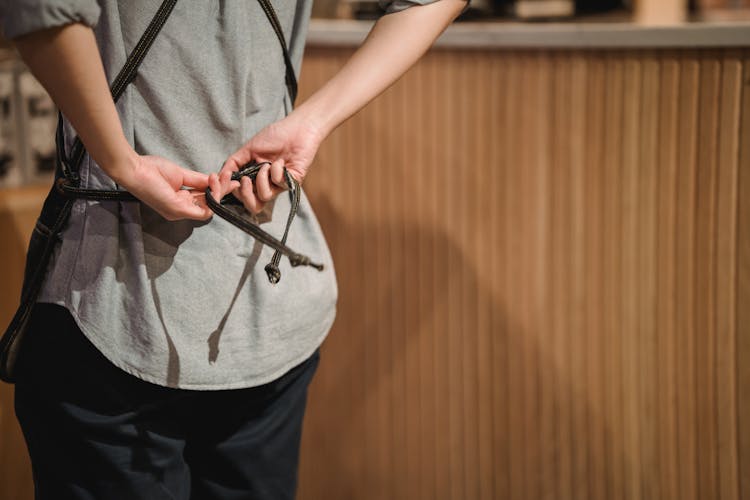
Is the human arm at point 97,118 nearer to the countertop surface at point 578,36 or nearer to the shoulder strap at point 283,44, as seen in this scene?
the shoulder strap at point 283,44

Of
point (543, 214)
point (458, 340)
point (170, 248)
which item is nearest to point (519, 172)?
point (543, 214)

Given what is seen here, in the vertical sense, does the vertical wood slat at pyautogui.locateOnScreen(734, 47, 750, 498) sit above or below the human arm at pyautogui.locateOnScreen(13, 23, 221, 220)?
below

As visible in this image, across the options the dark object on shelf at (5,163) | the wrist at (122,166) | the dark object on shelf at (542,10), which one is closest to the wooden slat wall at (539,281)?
the dark object on shelf at (5,163)

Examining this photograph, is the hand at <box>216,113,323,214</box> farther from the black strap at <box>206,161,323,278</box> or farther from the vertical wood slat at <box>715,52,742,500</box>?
the vertical wood slat at <box>715,52,742,500</box>

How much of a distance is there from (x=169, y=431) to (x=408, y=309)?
661 mm

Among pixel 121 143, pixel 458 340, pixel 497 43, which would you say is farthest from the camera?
pixel 458 340

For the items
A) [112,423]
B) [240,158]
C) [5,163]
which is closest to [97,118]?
[240,158]

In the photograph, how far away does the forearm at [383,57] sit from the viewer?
68 cm

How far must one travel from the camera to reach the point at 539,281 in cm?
119

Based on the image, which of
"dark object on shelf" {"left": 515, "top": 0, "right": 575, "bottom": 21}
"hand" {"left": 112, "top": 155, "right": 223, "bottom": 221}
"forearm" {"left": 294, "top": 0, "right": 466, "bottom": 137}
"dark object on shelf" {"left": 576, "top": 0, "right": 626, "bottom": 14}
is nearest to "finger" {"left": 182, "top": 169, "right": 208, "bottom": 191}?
"hand" {"left": 112, "top": 155, "right": 223, "bottom": 221}

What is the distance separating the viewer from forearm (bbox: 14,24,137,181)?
49cm

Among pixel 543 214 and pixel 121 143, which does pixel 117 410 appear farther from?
pixel 543 214

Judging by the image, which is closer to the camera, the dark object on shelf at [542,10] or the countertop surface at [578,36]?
the countertop surface at [578,36]

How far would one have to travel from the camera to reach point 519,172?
117 centimetres
